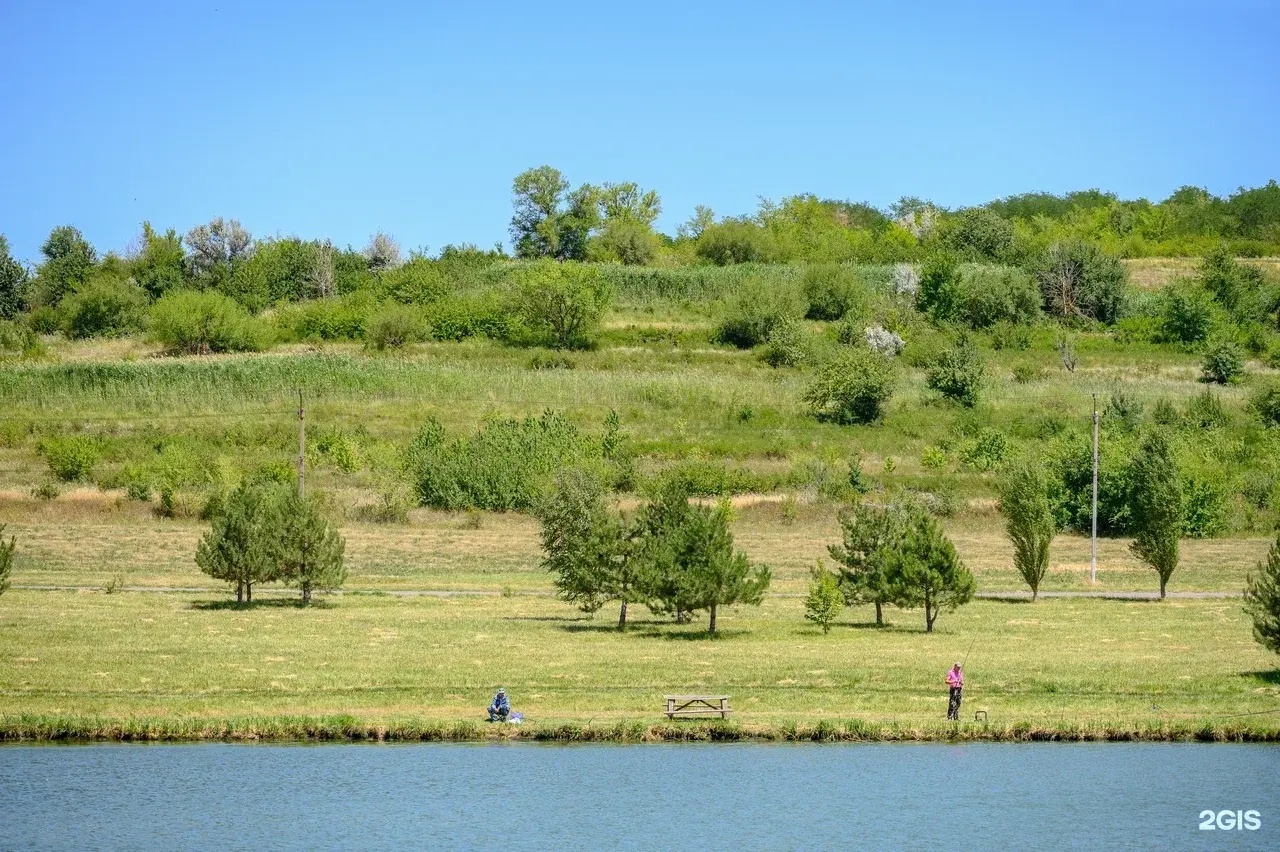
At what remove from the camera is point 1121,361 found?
11569cm

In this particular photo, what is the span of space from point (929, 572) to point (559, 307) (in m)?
74.0

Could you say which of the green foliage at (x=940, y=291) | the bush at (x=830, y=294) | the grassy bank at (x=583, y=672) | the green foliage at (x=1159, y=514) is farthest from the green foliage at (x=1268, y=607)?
the green foliage at (x=940, y=291)

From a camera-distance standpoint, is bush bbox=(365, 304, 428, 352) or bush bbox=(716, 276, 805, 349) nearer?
bush bbox=(365, 304, 428, 352)

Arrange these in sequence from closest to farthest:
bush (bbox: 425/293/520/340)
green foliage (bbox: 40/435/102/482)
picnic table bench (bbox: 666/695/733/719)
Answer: picnic table bench (bbox: 666/695/733/719) < green foliage (bbox: 40/435/102/482) < bush (bbox: 425/293/520/340)

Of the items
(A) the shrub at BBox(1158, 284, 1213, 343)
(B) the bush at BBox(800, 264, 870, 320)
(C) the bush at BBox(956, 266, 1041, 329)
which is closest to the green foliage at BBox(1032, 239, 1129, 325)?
(C) the bush at BBox(956, 266, 1041, 329)

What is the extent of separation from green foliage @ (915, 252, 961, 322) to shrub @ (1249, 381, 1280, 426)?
3205 cm

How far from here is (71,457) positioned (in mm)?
86500

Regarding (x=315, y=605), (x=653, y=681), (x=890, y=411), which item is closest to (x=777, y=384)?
(x=890, y=411)

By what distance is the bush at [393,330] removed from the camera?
4697 inches

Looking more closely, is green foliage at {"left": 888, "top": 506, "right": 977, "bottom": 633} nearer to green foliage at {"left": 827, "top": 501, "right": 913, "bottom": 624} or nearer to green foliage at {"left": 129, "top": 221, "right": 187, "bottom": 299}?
green foliage at {"left": 827, "top": 501, "right": 913, "bottom": 624}

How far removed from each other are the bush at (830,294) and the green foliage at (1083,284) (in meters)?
16.5

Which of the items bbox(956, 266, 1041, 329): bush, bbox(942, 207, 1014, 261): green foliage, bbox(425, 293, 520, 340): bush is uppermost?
bbox(942, 207, 1014, 261): green foliage

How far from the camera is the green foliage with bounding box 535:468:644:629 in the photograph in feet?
162

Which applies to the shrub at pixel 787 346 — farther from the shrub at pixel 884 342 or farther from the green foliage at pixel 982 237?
the green foliage at pixel 982 237
